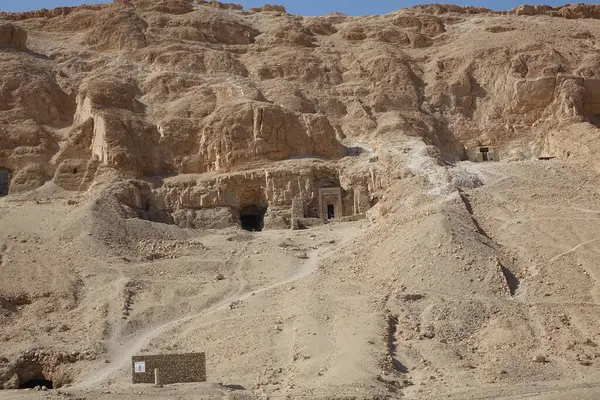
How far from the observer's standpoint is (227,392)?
1633cm

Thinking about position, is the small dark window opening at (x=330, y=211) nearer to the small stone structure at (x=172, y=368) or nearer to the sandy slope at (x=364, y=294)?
the sandy slope at (x=364, y=294)

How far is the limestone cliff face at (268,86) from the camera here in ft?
124

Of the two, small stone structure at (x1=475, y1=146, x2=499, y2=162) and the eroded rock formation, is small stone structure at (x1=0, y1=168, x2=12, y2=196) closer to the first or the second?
the eroded rock formation

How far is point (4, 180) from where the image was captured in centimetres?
3812

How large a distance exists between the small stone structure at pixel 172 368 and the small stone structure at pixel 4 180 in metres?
23.1

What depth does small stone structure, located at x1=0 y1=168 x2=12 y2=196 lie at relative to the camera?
37781 mm

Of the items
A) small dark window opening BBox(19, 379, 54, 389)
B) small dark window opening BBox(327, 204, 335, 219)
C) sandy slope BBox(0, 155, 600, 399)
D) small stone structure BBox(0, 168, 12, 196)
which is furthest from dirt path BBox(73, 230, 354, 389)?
small stone structure BBox(0, 168, 12, 196)

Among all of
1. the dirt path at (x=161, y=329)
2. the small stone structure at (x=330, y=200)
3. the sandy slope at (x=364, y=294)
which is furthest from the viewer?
the small stone structure at (x=330, y=200)

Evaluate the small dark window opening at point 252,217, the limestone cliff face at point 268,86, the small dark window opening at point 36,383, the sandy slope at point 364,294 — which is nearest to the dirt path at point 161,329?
the sandy slope at point 364,294

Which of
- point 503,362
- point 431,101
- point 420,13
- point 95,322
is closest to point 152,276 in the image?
point 95,322

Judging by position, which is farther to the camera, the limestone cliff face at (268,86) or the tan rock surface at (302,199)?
the limestone cliff face at (268,86)

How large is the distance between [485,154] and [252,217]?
43.6ft

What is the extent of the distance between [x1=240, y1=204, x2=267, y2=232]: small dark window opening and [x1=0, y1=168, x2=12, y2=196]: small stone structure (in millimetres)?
11728

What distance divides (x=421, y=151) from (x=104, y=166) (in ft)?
48.7
